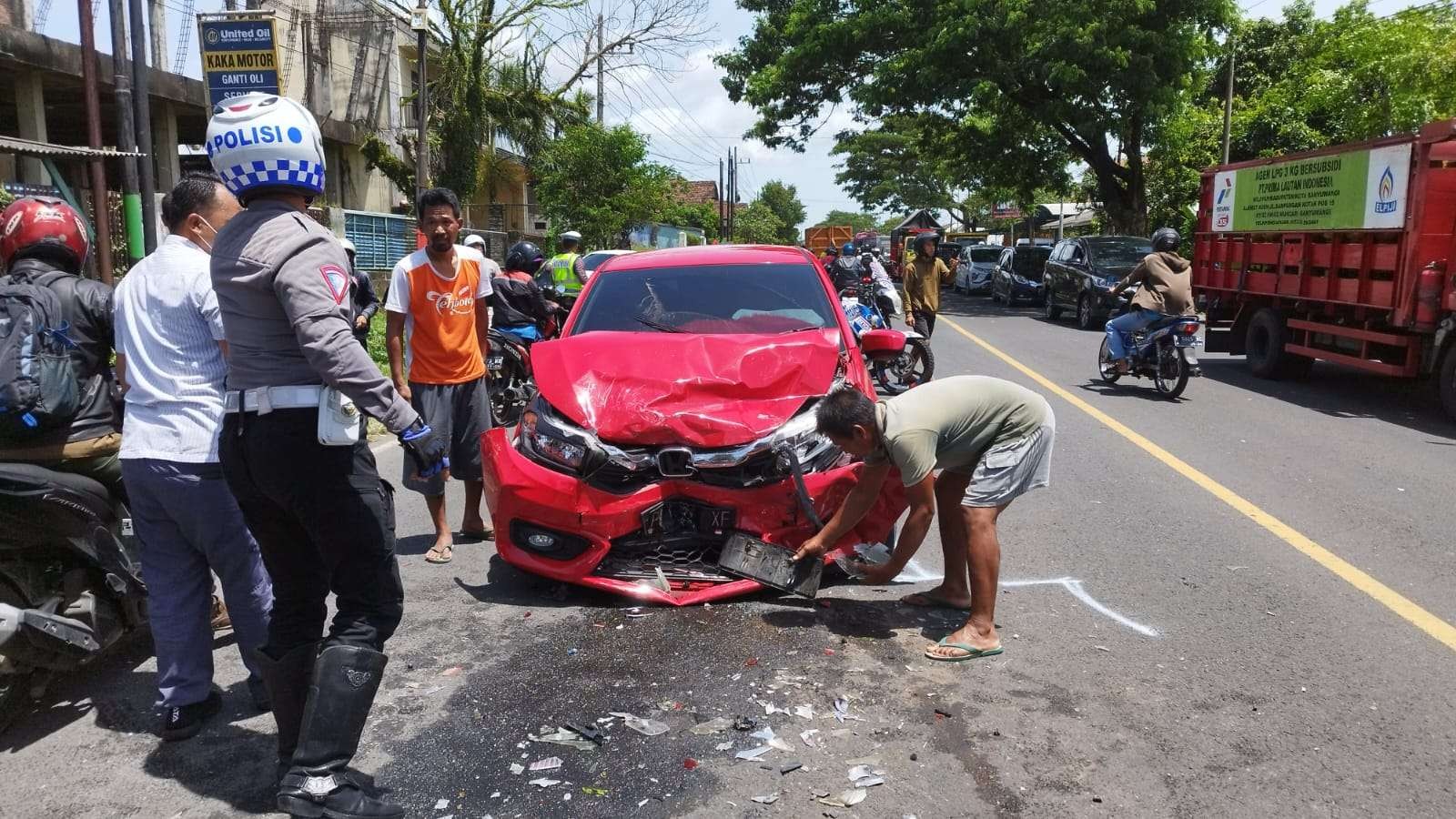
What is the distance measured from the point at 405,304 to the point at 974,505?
3015mm

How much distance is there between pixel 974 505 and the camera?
414 cm

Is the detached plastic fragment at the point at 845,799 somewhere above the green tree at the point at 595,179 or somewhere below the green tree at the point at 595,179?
below

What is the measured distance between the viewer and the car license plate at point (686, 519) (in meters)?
4.41

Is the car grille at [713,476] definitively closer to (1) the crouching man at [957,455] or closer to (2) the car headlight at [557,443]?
(2) the car headlight at [557,443]

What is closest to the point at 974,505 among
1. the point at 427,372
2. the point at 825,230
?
the point at 427,372

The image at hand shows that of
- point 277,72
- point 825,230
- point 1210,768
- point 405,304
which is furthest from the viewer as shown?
point 825,230

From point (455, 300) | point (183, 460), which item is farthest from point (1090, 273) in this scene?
point (183, 460)

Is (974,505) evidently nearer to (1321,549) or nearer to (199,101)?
(1321,549)

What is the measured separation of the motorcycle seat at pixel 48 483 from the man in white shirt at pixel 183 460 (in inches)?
11.2

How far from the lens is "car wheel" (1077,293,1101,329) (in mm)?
19672

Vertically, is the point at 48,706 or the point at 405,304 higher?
the point at 405,304

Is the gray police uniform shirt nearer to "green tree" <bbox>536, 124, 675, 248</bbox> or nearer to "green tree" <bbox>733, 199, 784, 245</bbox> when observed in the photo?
"green tree" <bbox>536, 124, 675, 248</bbox>

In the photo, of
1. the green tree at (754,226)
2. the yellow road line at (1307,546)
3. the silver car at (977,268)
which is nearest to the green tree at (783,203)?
the green tree at (754,226)

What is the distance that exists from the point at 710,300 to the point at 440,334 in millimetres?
1531
